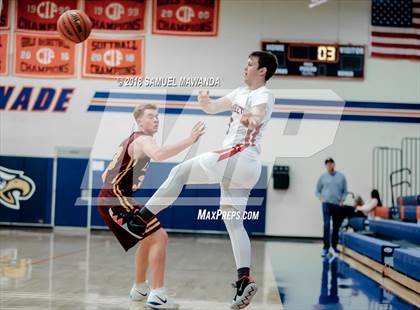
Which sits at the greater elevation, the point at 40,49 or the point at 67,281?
the point at 40,49

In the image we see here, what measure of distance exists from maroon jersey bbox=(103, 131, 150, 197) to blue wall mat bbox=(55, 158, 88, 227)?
9.36 metres

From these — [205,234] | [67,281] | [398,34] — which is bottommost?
[205,234]

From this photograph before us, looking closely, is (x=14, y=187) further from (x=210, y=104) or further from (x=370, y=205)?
(x=210, y=104)

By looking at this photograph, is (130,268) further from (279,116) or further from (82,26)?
(279,116)

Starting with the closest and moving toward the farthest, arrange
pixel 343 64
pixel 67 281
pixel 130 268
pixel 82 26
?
pixel 82 26, pixel 67 281, pixel 130 268, pixel 343 64

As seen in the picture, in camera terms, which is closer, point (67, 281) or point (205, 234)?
point (67, 281)

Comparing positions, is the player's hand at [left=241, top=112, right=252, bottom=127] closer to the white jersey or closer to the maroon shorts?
the white jersey

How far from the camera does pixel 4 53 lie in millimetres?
13883

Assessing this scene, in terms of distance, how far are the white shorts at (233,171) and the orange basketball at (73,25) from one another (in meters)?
1.65

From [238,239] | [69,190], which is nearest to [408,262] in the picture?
[238,239]

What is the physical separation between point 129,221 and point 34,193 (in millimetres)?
10144

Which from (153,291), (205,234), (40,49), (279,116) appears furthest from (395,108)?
(153,291)

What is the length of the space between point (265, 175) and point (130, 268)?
669cm

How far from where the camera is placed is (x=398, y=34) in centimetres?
1348
